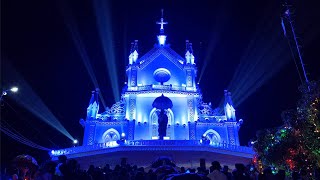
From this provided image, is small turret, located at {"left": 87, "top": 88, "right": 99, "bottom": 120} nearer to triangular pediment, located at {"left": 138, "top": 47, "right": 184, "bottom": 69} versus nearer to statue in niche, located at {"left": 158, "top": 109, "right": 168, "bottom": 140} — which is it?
triangular pediment, located at {"left": 138, "top": 47, "right": 184, "bottom": 69}

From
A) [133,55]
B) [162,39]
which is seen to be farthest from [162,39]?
[133,55]

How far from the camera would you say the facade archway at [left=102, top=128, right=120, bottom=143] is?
31047mm

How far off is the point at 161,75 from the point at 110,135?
31.5 ft

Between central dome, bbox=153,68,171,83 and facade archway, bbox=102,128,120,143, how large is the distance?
824 centimetres

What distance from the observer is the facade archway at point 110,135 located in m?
31.0

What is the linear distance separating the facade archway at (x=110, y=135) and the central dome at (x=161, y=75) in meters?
8.24

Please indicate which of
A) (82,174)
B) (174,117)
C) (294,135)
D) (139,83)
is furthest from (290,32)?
(82,174)

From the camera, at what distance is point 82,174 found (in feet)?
27.8

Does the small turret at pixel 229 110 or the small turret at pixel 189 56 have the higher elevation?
the small turret at pixel 189 56

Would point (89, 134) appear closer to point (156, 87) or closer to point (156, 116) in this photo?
point (156, 116)

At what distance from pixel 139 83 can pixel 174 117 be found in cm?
610

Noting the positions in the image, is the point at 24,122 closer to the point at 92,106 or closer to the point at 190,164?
the point at 92,106

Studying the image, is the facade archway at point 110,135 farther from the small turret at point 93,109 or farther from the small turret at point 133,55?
the small turret at point 133,55

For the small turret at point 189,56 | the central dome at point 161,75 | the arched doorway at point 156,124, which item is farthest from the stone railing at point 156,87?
the small turret at point 189,56
